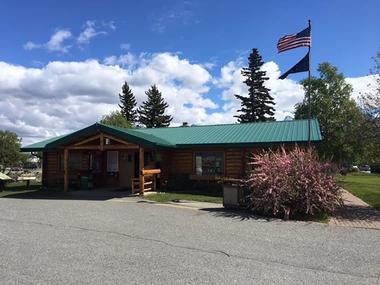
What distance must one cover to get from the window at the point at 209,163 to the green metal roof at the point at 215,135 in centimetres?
80

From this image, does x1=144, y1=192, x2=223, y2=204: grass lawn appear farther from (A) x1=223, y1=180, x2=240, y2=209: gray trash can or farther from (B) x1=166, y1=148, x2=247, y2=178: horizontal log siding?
(B) x1=166, y1=148, x2=247, y2=178: horizontal log siding

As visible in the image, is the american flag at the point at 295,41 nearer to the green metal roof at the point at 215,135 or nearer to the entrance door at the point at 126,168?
the green metal roof at the point at 215,135

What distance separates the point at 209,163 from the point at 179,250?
13713mm

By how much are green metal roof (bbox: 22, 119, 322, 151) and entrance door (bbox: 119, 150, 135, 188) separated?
175 centimetres

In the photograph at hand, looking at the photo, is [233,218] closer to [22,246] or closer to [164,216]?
[164,216]

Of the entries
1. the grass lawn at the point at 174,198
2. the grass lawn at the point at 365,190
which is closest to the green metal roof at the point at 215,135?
the grass lawn at the point at 174,198

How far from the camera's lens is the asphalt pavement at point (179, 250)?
6.28 meters

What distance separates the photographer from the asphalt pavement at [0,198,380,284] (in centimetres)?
628

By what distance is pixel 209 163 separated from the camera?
2162 centimetres

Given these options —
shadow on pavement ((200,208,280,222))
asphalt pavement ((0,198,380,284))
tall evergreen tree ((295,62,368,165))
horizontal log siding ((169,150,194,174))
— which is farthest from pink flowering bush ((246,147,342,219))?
tall evergreen tree ((295,62,368,165))

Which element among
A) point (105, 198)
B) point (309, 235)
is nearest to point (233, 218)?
point (309, 235)

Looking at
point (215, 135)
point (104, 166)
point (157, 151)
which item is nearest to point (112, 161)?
point (104, 166)

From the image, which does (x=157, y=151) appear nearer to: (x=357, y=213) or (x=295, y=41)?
(x=295, y=41)

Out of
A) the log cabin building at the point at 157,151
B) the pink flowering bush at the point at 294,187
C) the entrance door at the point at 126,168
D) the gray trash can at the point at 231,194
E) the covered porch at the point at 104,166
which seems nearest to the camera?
the pink flowering bush at the point at 294,187
